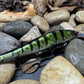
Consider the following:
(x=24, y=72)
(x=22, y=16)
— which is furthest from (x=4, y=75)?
(x=22, y=16)

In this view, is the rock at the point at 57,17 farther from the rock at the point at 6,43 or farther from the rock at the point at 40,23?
the rock at the point at 6,43

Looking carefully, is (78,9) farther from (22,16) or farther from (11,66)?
(11,66)

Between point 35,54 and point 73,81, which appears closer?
point 73,81

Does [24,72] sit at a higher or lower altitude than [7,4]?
lower

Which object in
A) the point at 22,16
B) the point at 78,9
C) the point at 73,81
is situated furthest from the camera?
the point at 78,9

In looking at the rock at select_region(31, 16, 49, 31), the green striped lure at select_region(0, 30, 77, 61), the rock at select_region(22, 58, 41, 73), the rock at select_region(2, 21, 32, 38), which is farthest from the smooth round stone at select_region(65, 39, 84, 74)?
the rock at select_region(2, 21, 32, 38)

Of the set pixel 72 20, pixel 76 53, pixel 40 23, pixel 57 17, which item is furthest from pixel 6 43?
pixel 72 20

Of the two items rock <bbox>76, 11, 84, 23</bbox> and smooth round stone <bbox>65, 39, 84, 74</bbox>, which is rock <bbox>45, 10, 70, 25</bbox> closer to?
rock <bbox>76, 11, 84, 23</bbox>
